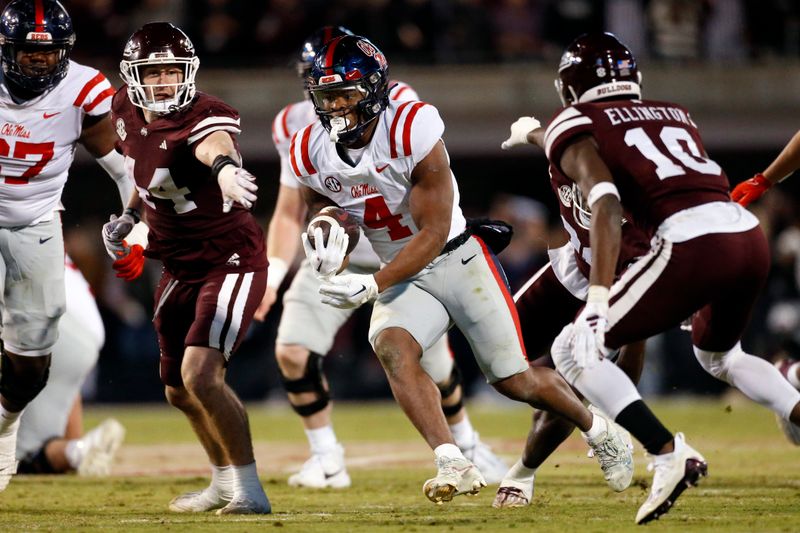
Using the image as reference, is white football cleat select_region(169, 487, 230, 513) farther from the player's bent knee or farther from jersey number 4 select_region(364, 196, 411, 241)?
the player's bent knee

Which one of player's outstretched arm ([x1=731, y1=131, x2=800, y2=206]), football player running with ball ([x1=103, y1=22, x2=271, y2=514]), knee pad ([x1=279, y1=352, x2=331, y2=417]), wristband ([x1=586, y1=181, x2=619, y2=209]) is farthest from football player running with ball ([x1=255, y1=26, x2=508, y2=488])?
wristband ([x1=586, y1=181, x2=619, y2=209])

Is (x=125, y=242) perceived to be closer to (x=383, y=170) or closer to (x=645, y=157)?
(x=383, y=170)

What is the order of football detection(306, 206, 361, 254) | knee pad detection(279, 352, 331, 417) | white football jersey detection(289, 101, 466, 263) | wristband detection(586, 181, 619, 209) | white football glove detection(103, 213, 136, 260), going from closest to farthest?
wristband detection(586, 181, 619, 209) → football detection(306, 206, 361, 254) → white football jersey detection(289, 101, 466, 263) → white football glove detection(103, 213, 136, 260) → knee pad detection(279, 352, 331, 417)

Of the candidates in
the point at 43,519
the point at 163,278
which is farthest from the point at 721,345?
the point at 43,519

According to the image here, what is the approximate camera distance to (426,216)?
5.10m

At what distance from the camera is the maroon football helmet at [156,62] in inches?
213

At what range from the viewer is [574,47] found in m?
5.07

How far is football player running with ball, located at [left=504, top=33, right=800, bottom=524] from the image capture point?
4.49m

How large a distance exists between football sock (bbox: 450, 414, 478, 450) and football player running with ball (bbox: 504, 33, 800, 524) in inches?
79.5

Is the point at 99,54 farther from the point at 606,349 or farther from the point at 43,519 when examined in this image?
the point at 606,349

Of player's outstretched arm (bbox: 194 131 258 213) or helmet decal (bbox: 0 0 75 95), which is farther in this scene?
helmet decal (bbox: 0 0 75 95)

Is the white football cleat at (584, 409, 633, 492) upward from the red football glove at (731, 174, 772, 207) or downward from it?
downward

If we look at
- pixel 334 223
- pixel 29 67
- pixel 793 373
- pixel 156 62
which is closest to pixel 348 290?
pixel 334 223

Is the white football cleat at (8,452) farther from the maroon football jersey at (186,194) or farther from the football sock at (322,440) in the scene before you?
the football sock at (322,440)
